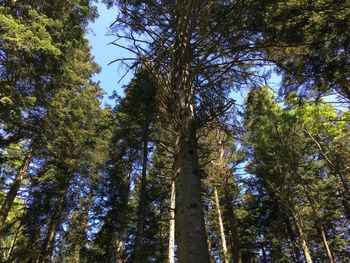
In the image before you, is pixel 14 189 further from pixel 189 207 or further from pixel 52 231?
pixel 189 207

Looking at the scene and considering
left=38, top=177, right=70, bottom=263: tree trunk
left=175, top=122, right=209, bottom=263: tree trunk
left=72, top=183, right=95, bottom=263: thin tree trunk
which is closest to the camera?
left=175, top=122, right=209, bottom=263: tree trunk

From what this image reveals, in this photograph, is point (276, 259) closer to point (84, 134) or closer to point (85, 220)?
point (85, 220)

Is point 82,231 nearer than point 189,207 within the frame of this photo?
No

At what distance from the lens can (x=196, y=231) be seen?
9.53 ft

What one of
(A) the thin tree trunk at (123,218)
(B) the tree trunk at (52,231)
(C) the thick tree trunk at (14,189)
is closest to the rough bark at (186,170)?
(C) the thick tree trunk at (14,189)

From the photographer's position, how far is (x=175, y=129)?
423 cm

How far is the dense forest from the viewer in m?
4.70

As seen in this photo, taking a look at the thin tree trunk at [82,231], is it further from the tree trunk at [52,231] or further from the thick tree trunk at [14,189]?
the thick tree trunk at [14,189]

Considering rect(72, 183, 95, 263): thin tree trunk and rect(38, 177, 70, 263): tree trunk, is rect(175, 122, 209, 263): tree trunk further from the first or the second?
rect(72, 183, 95, 263): thin tree trunk

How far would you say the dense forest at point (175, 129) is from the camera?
470cm

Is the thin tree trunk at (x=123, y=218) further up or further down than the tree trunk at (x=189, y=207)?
further up

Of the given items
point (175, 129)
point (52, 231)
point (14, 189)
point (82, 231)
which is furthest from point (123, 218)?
point (175, 129)

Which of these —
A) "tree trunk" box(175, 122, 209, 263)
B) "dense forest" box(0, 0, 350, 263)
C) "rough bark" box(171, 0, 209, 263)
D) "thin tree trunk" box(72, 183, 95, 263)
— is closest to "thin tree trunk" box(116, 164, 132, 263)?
"dense forest" box(0, 0, 350, 263)

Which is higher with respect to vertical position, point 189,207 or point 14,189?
point 14,189
